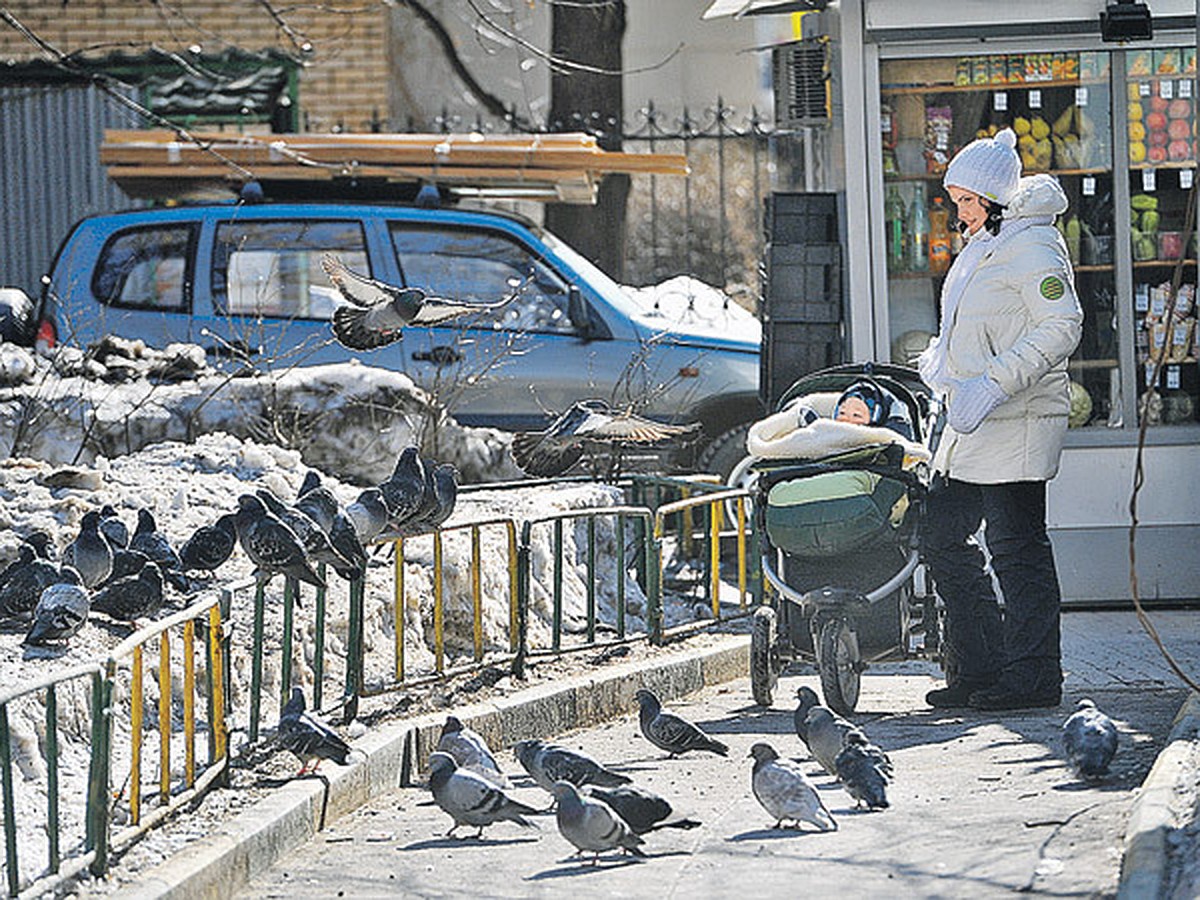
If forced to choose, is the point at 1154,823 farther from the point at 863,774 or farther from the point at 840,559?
the point at 840,559

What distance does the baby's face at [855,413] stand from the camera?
8672 millimetres

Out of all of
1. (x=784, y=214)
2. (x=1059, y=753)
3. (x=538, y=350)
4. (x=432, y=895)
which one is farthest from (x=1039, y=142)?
(x=432, y=895)

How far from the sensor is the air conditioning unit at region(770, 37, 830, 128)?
472 inches

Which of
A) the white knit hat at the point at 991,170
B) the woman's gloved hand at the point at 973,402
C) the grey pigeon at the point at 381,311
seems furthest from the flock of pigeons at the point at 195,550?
the white knit hat at the point at 991,170

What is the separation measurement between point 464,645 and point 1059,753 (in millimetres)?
2698

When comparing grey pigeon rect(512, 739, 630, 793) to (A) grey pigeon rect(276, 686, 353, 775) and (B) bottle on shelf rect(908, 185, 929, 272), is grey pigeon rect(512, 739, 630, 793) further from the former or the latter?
(B) bottle on shelf rect(908, 185, 929, 272)

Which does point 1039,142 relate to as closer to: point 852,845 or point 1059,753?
point 1059,753

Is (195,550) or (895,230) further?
(895,230)

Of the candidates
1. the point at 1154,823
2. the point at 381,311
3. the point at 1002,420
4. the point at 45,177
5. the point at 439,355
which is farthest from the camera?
the point at 45,177

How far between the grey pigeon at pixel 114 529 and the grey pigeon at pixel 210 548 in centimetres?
24

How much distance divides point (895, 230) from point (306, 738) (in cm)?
566

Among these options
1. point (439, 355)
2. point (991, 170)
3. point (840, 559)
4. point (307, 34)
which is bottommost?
point (840, 559)

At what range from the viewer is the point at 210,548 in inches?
314

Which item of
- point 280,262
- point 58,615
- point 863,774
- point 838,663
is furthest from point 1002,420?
point 280,262
